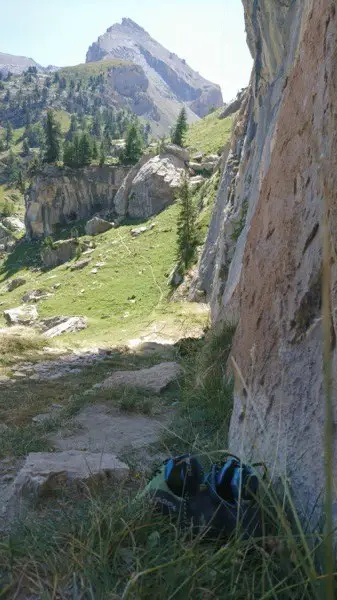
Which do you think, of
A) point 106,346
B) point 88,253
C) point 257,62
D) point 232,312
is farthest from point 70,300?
point 232,312

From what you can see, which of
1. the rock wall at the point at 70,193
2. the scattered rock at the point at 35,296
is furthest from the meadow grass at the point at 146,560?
the rock wall at the point at 70,193

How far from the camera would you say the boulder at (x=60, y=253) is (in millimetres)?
52062

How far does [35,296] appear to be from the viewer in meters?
39.5

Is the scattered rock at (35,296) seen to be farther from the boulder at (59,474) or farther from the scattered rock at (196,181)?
the boulder at (59,474)

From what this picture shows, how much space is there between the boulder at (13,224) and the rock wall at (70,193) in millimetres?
30975

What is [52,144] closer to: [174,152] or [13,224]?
[174,152]

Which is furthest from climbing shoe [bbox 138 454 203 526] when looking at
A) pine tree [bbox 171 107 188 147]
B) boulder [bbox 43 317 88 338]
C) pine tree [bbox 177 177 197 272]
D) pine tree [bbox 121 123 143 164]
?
pine tree [bbox 121 123 143 164]

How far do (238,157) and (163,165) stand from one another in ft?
115

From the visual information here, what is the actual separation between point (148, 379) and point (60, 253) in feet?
149

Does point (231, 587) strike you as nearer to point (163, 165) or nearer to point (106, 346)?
point (106, 346)

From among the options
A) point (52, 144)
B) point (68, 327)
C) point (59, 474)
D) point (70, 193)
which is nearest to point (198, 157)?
point (70, 193)

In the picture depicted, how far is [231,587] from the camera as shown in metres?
1.95

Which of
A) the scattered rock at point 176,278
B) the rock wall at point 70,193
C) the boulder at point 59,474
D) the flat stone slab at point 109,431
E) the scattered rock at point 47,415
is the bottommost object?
the scattered rock at point 176,278

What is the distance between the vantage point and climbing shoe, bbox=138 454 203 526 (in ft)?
9.21
